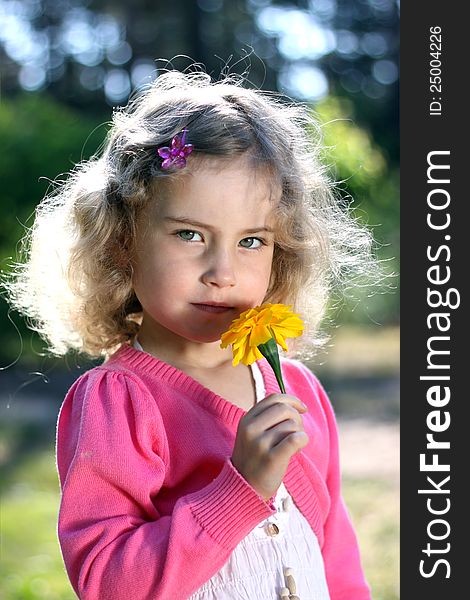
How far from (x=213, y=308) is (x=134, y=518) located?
0.42 meters

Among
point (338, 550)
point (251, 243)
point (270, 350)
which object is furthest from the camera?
point (338, 550)

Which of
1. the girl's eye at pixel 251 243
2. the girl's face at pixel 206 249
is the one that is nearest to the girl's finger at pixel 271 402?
the girl's face at pixel 206 249

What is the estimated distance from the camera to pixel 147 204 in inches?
75.9

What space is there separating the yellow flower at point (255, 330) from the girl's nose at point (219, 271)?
77mm

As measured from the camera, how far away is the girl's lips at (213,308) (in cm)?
185

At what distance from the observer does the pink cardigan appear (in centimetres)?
169

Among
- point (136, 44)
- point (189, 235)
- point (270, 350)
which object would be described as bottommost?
point (270, 350)

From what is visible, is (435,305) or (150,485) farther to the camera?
(435,305)

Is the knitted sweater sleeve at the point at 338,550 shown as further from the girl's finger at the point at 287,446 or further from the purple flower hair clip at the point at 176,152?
the purple flower hair clip at the point at 176,152

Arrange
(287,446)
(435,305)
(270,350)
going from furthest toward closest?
(435,305) < (270,350) < (287,446)

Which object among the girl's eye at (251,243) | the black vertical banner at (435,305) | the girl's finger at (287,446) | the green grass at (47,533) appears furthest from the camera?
the green grass at (47,533)

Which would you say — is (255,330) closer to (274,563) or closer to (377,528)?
(274,563)

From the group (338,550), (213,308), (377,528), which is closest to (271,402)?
(213,308)

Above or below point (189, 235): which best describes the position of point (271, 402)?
below
